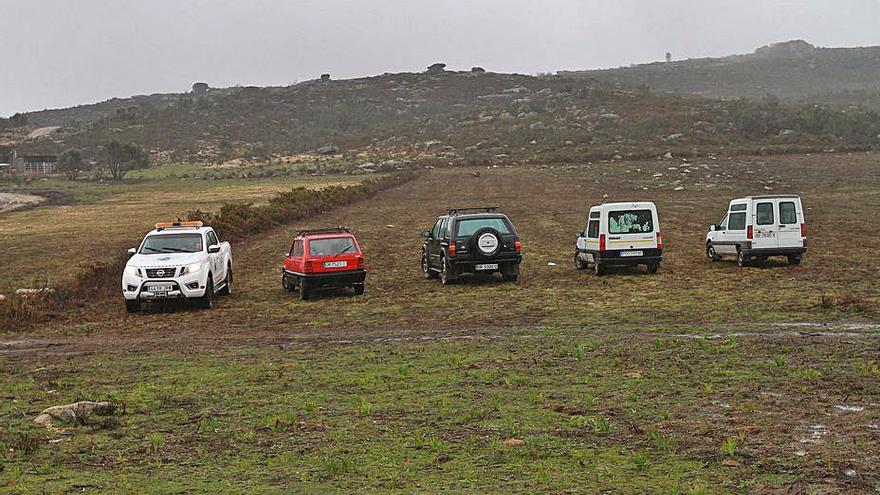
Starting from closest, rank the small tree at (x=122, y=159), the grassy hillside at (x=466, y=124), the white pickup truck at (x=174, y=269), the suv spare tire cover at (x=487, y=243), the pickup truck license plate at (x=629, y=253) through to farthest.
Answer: the white pickup truck at (x=174, y=269) < the suv spare tire cover at (x=487, y=243) < the pickup truck license plate at (x=629, y=253) < the grassy hillside at (x=466, y=124) < the small tree at (x=122, y=159)

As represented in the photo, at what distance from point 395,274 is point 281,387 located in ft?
47.0

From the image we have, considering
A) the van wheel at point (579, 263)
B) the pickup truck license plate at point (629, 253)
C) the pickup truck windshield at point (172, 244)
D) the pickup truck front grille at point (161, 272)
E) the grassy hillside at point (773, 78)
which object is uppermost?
Answer: the grassy hillside at point (773, 78)

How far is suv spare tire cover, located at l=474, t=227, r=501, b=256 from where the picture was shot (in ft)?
72.8

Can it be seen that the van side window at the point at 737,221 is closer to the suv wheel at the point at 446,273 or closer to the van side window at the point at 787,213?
the van side window at the point at 787,213

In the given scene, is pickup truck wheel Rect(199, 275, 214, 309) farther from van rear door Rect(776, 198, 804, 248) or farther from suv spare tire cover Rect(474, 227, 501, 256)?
van rear door Rect(776, 198, 804, 248)

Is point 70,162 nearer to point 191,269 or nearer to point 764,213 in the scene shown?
point 191,269

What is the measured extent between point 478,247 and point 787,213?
811 cm

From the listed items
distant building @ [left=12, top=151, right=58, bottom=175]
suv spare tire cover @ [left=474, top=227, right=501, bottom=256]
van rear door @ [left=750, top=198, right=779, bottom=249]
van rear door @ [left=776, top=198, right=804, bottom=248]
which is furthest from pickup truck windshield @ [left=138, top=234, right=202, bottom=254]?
distant building @ [left=12, top=151, right=58, bottom=175]

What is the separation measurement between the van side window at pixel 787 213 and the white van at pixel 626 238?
3203 millimetres

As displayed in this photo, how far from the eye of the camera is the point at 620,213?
2345 cm

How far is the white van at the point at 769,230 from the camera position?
76.1 feet

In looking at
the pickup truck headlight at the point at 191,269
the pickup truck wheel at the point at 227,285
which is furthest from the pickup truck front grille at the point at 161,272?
the pickup truck wheel at the point at 227,285

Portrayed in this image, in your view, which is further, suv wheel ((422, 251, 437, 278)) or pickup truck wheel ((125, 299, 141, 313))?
suv wheel ((422, 251, 437, 278))

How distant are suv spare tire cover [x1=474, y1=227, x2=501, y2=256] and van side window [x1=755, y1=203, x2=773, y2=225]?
22.8ft
